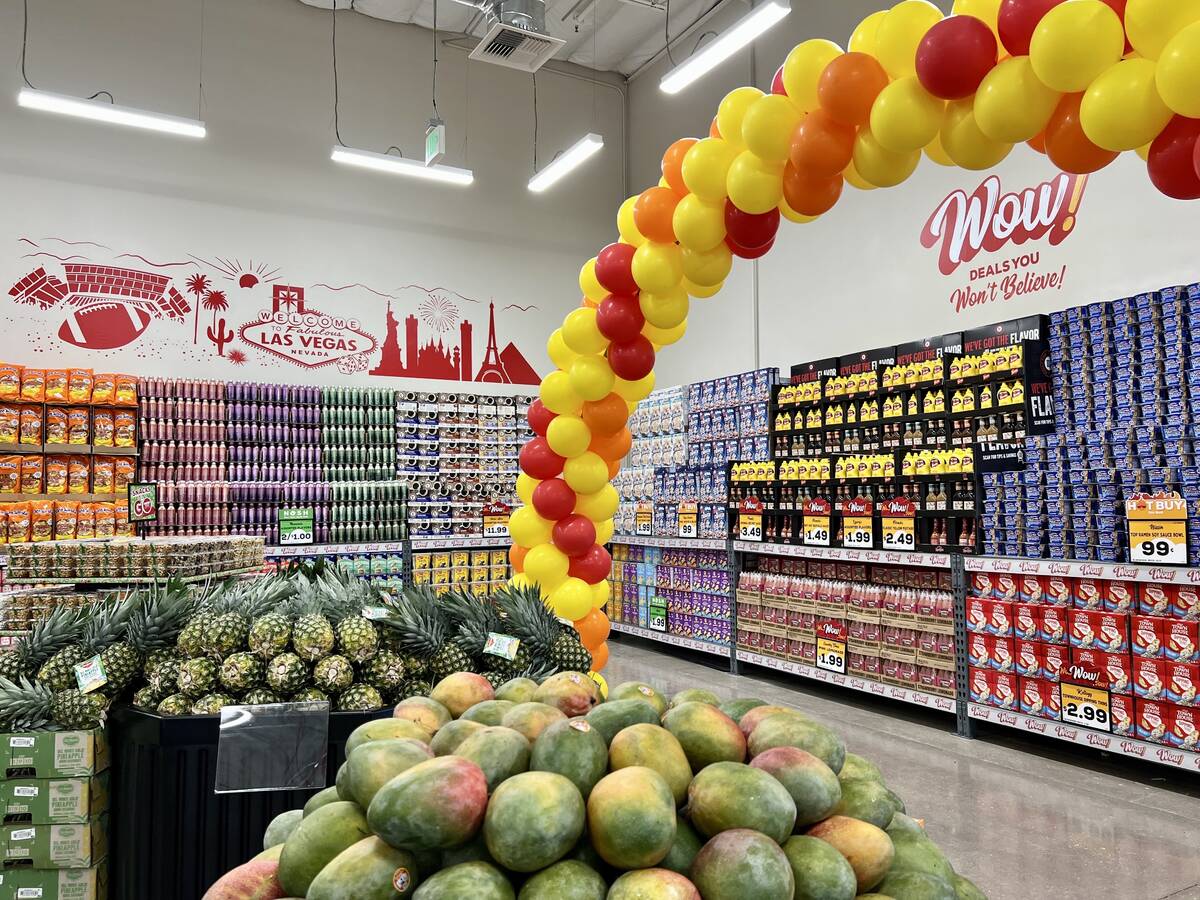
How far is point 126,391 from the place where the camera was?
737 centimetres

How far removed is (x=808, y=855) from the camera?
1.07 meters

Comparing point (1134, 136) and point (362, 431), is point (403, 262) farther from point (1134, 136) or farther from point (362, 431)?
point (1134, 136)

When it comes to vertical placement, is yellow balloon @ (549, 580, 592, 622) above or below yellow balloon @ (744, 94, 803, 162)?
below

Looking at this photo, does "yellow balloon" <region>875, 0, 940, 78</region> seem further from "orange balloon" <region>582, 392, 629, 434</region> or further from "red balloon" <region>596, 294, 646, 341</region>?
"orange balloon" <region>582, 392, 629, 434</region>

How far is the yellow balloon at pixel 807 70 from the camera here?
3.17 m

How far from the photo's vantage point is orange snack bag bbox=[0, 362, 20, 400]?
22.7 ft

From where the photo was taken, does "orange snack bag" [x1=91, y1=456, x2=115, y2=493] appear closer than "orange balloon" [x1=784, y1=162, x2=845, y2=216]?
No

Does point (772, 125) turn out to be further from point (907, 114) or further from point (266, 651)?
point (266, 651)

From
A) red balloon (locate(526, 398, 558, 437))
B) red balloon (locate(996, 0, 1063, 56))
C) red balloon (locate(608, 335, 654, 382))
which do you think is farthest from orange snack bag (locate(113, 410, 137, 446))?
red balloon (locate(996, 0, 1063, 56))

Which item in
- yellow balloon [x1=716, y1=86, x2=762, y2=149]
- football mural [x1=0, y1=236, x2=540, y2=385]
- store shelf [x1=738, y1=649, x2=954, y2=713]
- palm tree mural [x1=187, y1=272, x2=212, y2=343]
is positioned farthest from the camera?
palm tree mural [x1=187, y1=272, x2=212, y2=343]

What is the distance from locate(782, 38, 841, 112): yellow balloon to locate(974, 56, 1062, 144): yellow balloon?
2.32 ft

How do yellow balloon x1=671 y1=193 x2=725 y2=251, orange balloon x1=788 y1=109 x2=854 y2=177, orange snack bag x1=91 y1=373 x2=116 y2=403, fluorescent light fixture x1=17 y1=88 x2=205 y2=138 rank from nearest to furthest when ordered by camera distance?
orange balloon x1=788 y1=109 x2=854 y2=177 < yellow balloon x1=671 y1=193 x2=725 y2=251 < fluorescent light fixture x1=17 y1=88 x2=205 y2=138 < orange snack bag x1=91 y1=373 x2=116 y2=403

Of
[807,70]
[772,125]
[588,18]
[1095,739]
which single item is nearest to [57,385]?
[772,125]

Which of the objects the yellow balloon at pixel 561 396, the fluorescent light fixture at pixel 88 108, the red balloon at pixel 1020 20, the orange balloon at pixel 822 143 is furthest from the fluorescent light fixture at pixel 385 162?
the red balloon at pixel 1020 20
